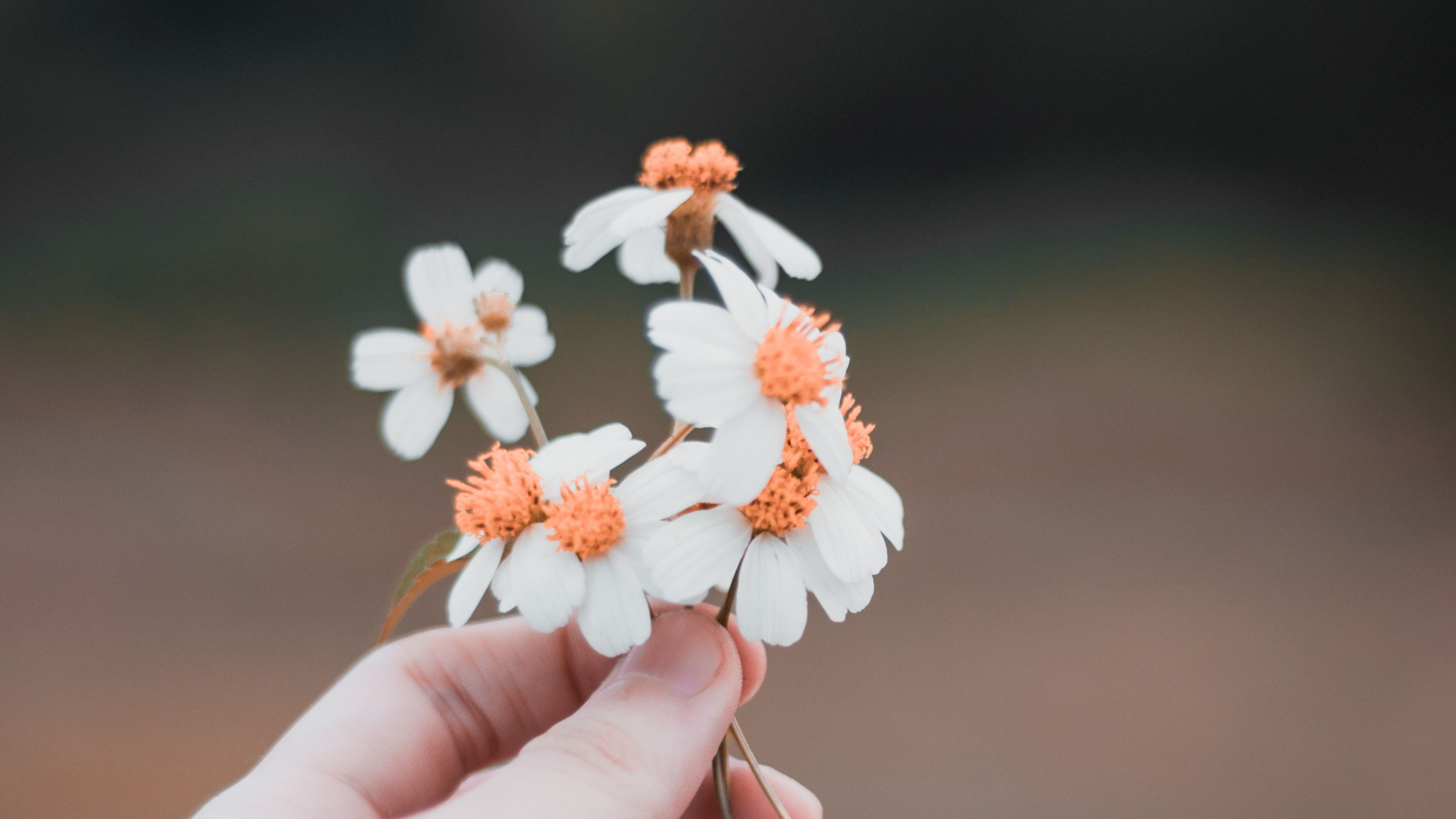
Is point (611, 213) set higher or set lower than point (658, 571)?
higher

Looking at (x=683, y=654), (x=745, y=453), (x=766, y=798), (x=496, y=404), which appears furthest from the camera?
(x=766, y=798)

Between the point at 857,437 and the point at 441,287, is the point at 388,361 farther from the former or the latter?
the point at 857,437

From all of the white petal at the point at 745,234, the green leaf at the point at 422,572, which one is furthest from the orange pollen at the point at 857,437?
the green leaf at the point at 422,572

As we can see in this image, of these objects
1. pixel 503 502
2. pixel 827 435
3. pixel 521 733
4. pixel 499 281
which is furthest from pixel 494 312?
pixel 521 733

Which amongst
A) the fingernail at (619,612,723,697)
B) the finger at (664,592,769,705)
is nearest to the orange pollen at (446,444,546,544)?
the fingernail at (619,612,723,697)

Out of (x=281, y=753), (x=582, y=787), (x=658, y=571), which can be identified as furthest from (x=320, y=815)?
(x=658, y=571)

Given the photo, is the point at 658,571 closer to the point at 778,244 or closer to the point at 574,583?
the point at 574,583

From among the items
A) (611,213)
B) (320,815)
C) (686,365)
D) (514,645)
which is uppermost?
(611,213)
